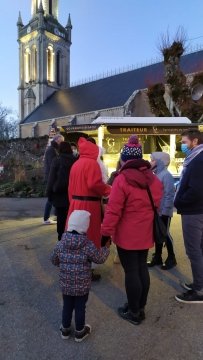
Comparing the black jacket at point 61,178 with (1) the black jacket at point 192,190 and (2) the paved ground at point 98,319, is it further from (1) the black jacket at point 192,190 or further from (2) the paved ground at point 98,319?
(1) the black jacket at point 192,190

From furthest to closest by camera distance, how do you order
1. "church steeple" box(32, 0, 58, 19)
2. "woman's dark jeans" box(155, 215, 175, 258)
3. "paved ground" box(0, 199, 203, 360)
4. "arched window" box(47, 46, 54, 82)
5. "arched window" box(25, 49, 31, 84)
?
"church steeple" box(32, 0, 58, 19) → "arched window" box(25, 49, 31, 84) → "arched window" box(47, 46, 54, 82) → "woman's dark jeans" box(155, 215, 175, 258) → "paved ground" box(0, 199, 203, 360)

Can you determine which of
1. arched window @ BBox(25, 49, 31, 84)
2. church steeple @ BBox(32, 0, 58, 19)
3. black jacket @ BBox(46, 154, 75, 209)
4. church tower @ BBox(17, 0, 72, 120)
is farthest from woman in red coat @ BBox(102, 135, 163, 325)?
church steeple @ BBox(32, 0, 58, 19)

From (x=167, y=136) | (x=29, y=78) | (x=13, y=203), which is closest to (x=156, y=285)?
(x=13, y=203)

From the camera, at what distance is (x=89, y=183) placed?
3.97 metres

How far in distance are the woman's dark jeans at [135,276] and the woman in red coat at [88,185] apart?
81cm

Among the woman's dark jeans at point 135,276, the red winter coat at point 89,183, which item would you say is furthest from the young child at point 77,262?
the red winter coat at point 89,183

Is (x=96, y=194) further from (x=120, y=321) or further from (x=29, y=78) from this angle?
(x=29, y=78)

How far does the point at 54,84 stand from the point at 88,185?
197ft

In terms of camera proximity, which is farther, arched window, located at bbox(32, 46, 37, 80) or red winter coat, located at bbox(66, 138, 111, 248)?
arched window, located at bbox(32, 46, 37, 80)

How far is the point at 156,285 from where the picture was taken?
4.30 meters

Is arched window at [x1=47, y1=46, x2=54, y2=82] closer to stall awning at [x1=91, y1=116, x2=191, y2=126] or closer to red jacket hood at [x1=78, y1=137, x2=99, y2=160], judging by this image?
stall awning at [x1=91, y1=116, x2=191, y2=126]

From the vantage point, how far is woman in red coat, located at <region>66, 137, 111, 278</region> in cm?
398

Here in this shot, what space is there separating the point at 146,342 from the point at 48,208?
15.9ft

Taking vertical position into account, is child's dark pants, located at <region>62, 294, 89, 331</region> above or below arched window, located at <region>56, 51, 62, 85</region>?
below
